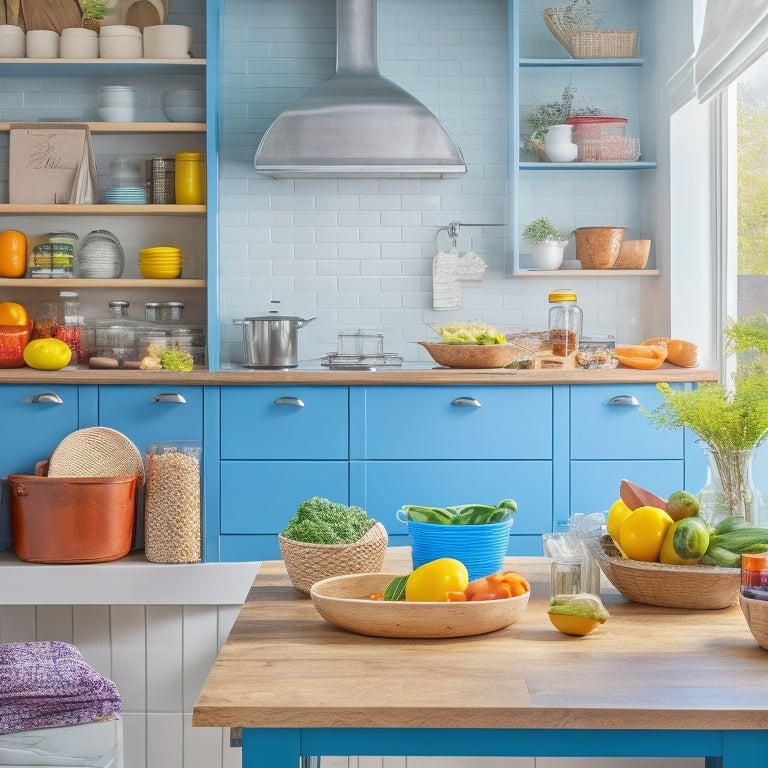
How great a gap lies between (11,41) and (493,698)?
431 cm

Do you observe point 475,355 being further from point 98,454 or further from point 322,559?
point 322,559

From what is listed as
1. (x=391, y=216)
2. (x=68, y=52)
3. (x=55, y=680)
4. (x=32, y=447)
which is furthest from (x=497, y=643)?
(x=68, y=52)

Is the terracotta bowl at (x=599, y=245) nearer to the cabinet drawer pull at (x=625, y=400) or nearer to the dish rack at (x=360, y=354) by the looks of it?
the cabinet drawer pull at (x=625, y=400)

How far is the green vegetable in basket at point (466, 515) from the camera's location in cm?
176

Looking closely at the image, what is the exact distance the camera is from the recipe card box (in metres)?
4.67

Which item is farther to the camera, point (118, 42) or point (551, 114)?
point (551, 114)

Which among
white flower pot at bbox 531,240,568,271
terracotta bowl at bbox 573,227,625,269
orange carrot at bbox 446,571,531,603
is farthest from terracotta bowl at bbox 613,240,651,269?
orange carrot at bbox 446,571,531,603

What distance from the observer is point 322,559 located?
1745mm

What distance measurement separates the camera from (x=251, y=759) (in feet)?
4.18

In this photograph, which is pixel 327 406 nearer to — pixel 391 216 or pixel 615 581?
pixel 391 216

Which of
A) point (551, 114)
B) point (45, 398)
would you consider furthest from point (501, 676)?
point (551, 114)

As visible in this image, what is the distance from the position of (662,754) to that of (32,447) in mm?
3452

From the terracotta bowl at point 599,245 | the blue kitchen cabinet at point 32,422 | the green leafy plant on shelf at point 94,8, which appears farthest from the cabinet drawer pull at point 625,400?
the green leafy plant on shelf at point 94,8

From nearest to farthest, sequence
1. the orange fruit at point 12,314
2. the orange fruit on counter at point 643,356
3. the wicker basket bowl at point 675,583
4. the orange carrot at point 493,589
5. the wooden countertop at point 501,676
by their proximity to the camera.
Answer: the wooden countertop at point 501,676 < the orange carrot at point 493,589 < the wicker basket bowl at point 675,583 < the orange fruit on counter at point 643,356 < the orange fruit at point 12,314
